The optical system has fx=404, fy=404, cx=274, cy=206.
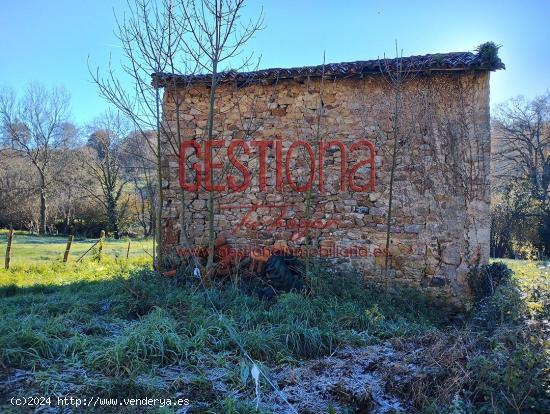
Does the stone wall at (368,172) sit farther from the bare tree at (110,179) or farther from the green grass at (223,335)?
the bare tree at (110,179)

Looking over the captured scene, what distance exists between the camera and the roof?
6211 mm

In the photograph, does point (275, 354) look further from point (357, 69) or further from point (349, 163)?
point (357, 69)

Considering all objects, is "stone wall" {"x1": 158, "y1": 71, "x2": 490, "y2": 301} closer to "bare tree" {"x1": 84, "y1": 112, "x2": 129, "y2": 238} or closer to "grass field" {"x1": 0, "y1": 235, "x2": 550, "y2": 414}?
"grass field" {"x1": 0, "y1": 235, "x2": 550, "y2": 414}

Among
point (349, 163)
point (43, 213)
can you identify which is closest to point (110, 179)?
point (43, 213)

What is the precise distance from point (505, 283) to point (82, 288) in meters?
6.71

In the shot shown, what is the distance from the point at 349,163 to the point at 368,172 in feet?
1.16

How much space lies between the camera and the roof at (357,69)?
6.21 metres

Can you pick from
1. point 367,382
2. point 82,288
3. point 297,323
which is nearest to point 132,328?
point 297,323

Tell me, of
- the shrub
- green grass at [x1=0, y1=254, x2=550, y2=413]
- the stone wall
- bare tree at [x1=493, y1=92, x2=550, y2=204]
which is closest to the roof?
the stone wall

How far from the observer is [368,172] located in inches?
268

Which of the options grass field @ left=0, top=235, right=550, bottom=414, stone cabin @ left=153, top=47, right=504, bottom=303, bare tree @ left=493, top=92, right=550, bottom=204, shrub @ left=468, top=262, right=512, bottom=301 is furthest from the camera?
bare tree @ left=493, top=92, right=550, bottom=204

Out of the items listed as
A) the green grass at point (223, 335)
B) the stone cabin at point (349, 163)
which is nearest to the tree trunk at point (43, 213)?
the stone cabin at point (349, 163)

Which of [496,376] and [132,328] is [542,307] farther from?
[132,328]

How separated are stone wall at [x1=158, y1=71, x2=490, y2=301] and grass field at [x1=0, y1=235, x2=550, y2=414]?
1314mm
